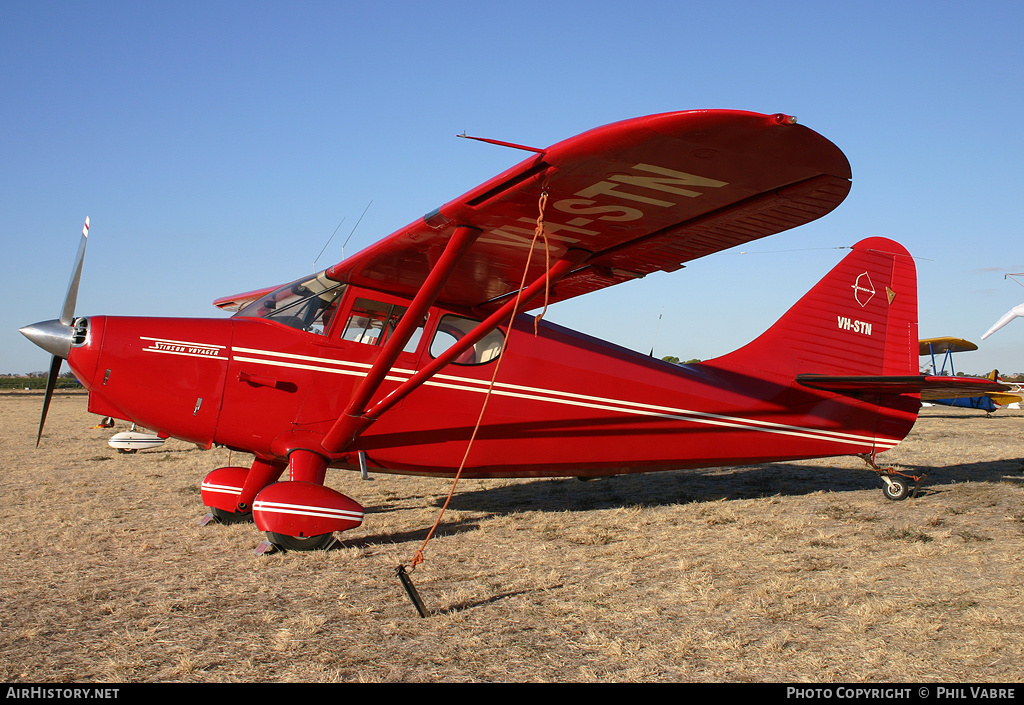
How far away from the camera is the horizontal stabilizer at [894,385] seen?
20.5 feet

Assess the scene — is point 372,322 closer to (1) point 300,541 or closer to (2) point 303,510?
(2) point 303,510

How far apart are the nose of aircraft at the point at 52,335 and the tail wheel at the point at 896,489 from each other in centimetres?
787

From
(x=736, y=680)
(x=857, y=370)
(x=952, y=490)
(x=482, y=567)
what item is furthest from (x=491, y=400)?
(x=952, y=490)

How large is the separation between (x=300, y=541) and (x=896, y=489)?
19.9 feet

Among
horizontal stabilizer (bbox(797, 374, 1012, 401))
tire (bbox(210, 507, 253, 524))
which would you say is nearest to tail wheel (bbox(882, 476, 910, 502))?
horizontal stabilizer (bbox(797, 374, 1012, 401))

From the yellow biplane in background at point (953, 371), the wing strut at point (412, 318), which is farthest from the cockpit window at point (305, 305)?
the yellow biplane in background at point (953, 371)

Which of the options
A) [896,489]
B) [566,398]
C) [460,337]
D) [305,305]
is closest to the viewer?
[305,305]

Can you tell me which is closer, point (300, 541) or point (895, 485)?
point (300, 541)

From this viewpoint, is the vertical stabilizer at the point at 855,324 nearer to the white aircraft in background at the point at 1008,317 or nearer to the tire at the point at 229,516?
the tire at the point at 229,516

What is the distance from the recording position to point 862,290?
7.29 m

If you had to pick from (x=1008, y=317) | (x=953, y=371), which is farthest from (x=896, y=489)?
(x=1008, y=317)

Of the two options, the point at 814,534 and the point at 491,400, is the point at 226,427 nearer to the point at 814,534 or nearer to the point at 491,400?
the point at 491,400

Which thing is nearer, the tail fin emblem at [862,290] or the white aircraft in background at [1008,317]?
the tail fin emblem at [862,290]

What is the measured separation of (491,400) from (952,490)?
5.43 metres
